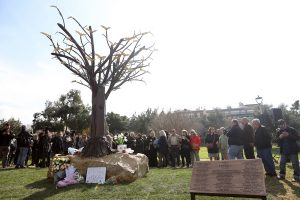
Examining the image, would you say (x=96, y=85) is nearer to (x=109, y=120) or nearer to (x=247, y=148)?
(x=247, y=148)

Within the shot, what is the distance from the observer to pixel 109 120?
161ft

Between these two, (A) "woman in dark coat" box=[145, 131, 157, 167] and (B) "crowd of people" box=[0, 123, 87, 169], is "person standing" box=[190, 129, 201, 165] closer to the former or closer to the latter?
(A) "woman in dark coat" box=[145, 131, 157, 167]

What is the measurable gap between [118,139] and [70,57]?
4.91 meters

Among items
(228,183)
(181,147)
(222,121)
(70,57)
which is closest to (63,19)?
(70,57)

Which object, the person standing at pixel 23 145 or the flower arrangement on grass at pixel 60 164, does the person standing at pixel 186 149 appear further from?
the person standing at pixel 23 145

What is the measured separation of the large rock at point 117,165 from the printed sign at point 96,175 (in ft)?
0.62

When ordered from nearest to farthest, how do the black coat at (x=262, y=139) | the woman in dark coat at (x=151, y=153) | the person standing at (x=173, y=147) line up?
the black coat at (x=262, y=139)
the person standing at (x=173, y=147)
the woman in dark coat at (x=151, y=153)

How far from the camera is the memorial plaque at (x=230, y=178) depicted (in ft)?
17.5

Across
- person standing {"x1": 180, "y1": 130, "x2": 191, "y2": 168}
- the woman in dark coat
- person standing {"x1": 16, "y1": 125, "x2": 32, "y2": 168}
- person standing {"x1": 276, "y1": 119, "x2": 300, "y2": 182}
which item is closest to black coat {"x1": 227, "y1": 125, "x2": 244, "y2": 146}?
person standing {"x1": 276, "y1": 119, "x2": 300, "y2": 182}

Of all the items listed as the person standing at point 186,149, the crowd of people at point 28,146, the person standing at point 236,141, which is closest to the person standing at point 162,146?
the person standing at point 186,149

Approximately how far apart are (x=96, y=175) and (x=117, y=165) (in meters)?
0.81

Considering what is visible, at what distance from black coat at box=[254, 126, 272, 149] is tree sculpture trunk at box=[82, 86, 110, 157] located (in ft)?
19.2

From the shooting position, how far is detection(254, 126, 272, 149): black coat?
33.8 feet

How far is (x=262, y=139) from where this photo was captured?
10.4m
